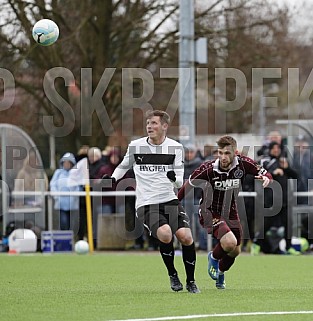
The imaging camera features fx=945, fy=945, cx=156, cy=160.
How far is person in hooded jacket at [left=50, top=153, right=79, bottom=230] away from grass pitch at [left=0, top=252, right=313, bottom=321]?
238cm

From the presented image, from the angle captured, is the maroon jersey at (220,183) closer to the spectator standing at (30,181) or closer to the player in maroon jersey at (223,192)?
the player in maroon jersey at (223,192)

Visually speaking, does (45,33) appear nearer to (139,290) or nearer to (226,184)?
(226,184)

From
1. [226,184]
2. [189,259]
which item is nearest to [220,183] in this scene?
[226,184]

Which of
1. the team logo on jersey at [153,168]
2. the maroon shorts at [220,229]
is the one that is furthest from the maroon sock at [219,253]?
the team logo on jersey at [153,168]

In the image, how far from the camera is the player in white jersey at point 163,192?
1059 centimetres

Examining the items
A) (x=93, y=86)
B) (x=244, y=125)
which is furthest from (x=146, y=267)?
(x=244, y=125)

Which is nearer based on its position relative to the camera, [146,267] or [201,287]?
[201,287]

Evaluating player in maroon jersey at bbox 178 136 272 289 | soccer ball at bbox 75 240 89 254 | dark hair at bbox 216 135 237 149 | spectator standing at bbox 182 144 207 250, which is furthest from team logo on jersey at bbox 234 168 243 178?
spectator standing at bbox 182 144 207 250

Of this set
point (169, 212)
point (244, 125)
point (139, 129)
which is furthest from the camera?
point (244, 125)

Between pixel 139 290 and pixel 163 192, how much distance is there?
1.20 m

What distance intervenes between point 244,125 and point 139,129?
9.71 m

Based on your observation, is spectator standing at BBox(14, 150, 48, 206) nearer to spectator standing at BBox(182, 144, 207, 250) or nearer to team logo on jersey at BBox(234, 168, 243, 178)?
spectator standing at BBox(182, 144, 207, 250)

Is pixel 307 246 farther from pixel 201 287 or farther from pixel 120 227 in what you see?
pixel 201 287

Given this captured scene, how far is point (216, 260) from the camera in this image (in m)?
11.1
